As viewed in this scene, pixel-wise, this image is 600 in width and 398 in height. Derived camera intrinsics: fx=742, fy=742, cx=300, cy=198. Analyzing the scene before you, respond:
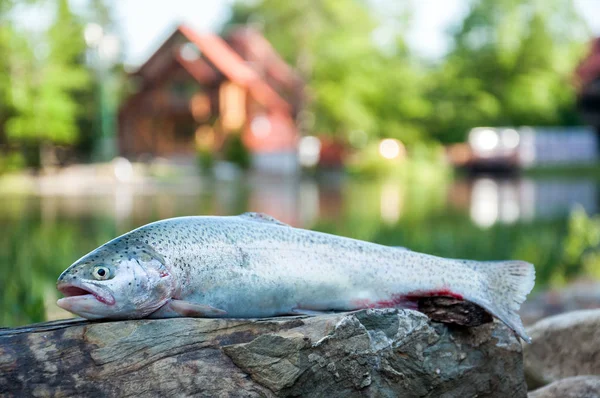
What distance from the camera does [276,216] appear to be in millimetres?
16016

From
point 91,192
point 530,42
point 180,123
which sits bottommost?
point 91,192

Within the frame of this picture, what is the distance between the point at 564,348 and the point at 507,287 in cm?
119

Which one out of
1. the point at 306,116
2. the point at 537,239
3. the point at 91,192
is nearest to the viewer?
the point at 537,239

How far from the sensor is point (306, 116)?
46.2 meters

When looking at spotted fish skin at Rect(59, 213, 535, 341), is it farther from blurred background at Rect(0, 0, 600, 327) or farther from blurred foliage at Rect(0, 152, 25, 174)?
blurred foliage at Rect(0, 152, 25, 174)

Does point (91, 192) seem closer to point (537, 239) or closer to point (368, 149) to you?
point (368, 149)

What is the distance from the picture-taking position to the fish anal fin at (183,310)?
283cm

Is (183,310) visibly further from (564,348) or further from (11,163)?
(11,163)

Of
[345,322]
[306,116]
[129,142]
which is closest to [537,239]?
[345,322]

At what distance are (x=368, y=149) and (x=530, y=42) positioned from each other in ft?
55.9

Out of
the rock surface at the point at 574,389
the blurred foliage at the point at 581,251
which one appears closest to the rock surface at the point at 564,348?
the rock surface at the point at 574,389

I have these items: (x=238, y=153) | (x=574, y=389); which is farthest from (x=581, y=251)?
(x=238, y=153)

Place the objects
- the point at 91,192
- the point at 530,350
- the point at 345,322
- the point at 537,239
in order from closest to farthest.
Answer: the point at 345,322, the point at 530,350, the point at 537,239, the point at 91,192

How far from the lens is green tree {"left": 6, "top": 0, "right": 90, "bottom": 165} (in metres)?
39.1
